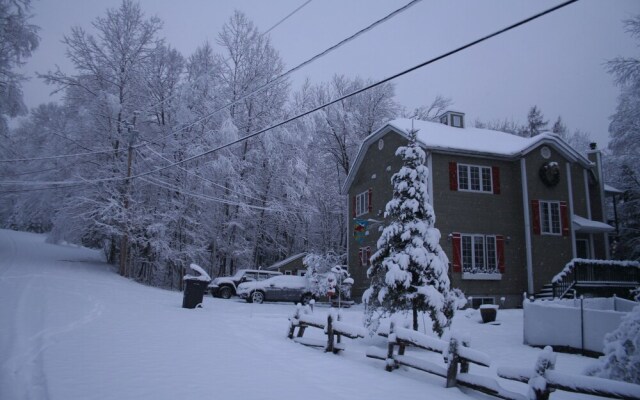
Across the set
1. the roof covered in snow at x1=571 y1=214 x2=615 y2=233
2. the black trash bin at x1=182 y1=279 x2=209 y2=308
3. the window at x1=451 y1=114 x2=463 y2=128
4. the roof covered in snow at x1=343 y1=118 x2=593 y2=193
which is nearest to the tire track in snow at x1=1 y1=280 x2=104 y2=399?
the black trash bin at x1=182 y1=279 x2=209 y2=308

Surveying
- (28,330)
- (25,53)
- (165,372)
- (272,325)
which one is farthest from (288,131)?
(165,372)

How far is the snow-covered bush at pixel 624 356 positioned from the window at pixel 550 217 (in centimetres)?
1655

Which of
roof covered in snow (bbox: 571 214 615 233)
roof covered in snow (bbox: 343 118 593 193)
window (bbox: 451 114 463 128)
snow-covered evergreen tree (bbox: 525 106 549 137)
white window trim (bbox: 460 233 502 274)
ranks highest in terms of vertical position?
snow-covered evergreen tree (bbox: 525 106 549 137)

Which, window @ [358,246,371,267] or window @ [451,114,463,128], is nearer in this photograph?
window @ [358,246,371,267]

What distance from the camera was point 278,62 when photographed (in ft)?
104

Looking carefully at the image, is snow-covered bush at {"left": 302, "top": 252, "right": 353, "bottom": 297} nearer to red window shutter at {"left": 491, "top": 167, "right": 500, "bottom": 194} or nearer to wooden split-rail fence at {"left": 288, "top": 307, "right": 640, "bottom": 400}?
red window shutter at {"left": 491, "top": 167, "right": 500, "bottom": 194}

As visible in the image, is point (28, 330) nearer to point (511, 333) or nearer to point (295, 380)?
point (295, 380)

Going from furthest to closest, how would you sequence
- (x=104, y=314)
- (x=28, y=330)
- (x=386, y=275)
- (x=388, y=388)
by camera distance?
(x=104, y=314)
(x=386, y=275)
(x=28, y=330)
(x=388, y=388)

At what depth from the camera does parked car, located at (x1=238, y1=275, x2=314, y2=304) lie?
21172mm

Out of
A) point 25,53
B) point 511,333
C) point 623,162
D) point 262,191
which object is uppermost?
point 25,53

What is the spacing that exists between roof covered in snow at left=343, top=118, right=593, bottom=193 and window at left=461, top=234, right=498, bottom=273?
13.7 feet

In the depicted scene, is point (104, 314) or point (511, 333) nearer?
point (104, 314)

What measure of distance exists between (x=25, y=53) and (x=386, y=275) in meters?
23.0

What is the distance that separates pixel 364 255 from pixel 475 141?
29.1 ft
